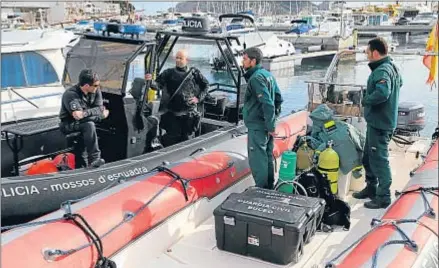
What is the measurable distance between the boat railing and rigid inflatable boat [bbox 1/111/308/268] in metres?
1.19

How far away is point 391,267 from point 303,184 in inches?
48.0

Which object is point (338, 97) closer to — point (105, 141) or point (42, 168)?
point (105, 141)

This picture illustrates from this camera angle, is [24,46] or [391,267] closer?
[391,267]

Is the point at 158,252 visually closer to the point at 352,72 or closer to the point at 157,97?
the point at 157,97

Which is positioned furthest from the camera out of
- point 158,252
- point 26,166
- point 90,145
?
point 26,166

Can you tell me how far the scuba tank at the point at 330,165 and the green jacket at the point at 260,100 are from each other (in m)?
0.46

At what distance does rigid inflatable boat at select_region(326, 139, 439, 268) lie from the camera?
233cm

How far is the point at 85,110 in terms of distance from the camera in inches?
158

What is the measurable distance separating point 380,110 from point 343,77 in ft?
19.9

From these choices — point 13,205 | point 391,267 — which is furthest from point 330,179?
point 13,205

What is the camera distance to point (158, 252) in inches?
119

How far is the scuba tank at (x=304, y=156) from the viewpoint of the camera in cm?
379

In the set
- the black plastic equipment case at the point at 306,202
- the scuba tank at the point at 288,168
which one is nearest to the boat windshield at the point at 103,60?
the scuba tank at the point at 288,168

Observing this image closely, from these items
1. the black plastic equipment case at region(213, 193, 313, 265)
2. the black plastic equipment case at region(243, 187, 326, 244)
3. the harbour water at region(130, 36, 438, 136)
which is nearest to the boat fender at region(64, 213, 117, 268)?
the black plastic equipment case at region(213, 193, 313, 265)
